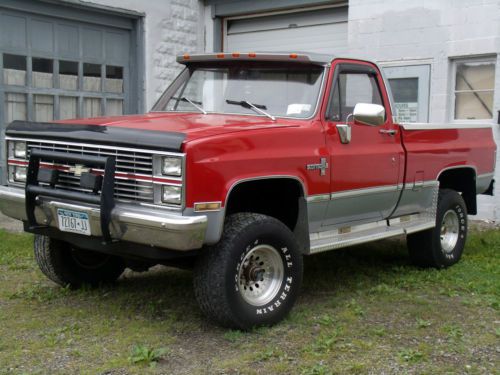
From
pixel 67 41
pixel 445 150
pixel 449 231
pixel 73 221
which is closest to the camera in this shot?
pixel 73 221

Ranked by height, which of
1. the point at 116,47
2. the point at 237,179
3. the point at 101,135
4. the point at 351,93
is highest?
the point at 116,47

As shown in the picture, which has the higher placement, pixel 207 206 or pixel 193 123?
pixel 193 123

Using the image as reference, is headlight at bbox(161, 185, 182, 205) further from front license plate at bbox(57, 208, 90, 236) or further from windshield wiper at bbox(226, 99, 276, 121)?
windshield wiper at bbox(226, 99, 276, 121)

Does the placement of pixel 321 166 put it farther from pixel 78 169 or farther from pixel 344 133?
pixel 78 169

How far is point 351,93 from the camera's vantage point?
19.2 feet

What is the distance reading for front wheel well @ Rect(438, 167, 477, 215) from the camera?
710cm

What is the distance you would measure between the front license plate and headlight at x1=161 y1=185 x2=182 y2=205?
58cm

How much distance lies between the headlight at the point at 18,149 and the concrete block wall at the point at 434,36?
6.24 meters

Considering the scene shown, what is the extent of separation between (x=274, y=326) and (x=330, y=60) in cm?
222

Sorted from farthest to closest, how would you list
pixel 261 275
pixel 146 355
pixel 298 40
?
pixel 298 40 → pixel 261 275 → pixel 146 355

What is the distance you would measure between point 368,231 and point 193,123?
192 centimetres

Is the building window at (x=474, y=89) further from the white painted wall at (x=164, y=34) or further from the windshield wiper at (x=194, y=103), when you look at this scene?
the windshield wiper at (x=194, y=103)

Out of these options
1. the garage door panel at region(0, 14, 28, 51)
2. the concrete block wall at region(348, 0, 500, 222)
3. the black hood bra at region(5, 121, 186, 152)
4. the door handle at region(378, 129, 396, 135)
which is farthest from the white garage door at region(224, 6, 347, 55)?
the black hood bra at region(5, 121, 186, 152)

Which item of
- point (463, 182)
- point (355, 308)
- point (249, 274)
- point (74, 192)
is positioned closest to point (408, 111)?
point (463, 182)
